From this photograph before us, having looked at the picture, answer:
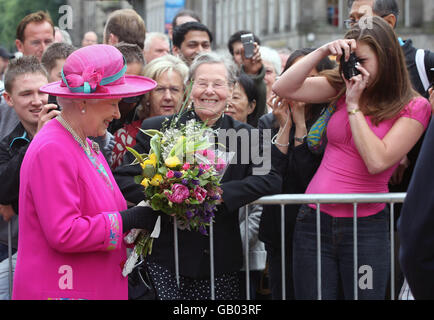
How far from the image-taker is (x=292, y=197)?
13.5ft

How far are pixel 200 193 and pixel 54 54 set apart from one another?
2.38 meters

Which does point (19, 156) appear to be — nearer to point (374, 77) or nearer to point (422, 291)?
point (374, 77)

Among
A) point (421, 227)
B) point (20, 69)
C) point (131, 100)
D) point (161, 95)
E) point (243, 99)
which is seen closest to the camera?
point (421, 227)

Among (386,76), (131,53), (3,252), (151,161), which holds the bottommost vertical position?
(3,252)

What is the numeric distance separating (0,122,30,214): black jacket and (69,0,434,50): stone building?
14.8 meters

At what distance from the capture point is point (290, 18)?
2744 centimetres

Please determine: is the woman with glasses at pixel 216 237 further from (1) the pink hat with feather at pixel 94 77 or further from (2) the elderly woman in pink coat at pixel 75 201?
(1) the pink hat with feather at pixel 94 77

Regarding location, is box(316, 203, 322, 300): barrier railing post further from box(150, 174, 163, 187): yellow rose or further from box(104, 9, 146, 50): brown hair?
box(104, 9, 146, 50): brown hair

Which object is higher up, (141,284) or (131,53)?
(131,53)

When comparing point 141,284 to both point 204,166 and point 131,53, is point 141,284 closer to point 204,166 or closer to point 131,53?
point 204,166

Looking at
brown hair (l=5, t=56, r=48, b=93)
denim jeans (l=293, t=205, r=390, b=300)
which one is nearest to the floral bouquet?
denim jeans (l=293, t=205, r=390, b=300)

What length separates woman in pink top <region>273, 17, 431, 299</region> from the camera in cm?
408

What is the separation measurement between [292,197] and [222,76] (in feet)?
3.31

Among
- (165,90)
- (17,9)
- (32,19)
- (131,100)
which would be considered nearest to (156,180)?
(131,100)
